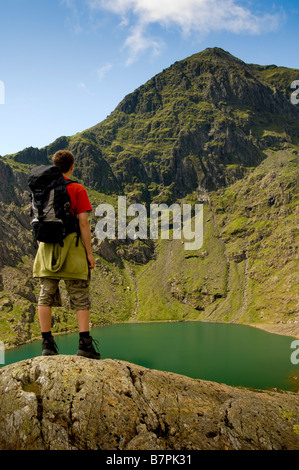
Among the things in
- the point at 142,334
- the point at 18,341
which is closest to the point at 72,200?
the point at 18,341

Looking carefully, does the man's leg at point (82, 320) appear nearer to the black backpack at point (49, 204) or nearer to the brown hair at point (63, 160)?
the black backpack at point (49, 204)

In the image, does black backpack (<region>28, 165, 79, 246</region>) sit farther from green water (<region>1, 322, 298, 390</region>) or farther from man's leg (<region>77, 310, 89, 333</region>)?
green water (<region>1, 322, 298, 390</region>)

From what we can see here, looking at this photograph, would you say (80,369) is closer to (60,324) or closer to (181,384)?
(181,384)

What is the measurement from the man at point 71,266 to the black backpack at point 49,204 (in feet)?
1.29

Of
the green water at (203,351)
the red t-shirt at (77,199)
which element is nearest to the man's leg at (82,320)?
the red t-shirt at (77,199)

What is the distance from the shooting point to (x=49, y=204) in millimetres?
8195

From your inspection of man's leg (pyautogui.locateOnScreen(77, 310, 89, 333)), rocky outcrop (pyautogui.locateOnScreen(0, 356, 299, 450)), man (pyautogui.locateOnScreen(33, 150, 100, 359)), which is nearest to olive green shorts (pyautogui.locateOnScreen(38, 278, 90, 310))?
man (pyautogui.locateOnScreen(33, 150, 100, 359))

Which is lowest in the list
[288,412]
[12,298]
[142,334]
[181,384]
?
[142,334]

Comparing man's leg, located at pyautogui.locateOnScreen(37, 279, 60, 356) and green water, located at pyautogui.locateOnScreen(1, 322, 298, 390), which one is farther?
green water, located at pyautogui.locateOnScreen(1, 322, 298, 390)

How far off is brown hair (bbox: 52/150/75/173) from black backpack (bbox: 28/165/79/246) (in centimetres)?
95

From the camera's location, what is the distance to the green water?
96188mm

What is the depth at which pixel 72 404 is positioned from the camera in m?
7.66

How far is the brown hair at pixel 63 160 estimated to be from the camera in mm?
9289
